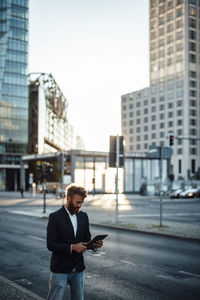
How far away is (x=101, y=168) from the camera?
67.2 m

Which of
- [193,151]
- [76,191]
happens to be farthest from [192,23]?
[76,191]

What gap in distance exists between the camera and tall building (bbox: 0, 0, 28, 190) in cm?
9000

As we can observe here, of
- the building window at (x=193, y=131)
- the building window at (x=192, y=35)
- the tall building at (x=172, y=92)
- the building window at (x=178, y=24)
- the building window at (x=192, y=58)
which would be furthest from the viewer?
the building window at (x=178, y=24)

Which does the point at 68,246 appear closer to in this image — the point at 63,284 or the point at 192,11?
the point at 63,284

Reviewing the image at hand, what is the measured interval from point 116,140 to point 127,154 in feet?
159

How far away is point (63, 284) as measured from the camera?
4059 millimetres

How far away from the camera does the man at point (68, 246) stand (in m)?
4.05

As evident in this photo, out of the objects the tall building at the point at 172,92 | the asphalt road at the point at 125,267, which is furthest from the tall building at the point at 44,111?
the asphalt road at the point at 125,267

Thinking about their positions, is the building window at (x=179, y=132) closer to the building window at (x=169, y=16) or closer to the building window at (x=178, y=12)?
the building window at (x=178, y=12)

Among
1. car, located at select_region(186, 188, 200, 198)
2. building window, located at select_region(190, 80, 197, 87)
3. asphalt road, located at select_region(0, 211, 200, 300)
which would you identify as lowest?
car, located at select_region(186, 188, 200, 198)

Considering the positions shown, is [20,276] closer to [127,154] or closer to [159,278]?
[159,278]

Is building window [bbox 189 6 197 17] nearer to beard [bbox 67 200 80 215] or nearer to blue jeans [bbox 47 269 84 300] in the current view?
beard [bbox 67 200 80 215]

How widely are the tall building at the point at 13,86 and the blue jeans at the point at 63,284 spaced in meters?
89.3

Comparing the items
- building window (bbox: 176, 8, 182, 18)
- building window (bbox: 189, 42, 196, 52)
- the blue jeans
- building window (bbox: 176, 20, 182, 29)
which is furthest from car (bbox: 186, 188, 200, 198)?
building window (bbox: 176, 8, 182, 18)
